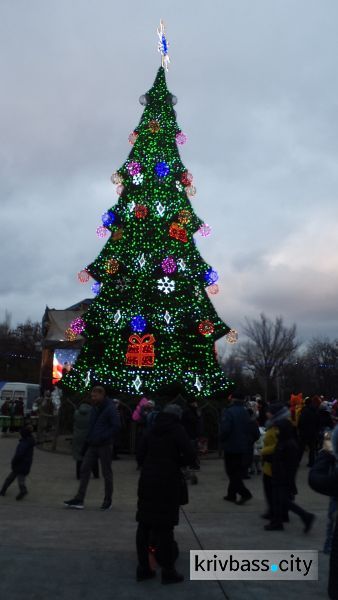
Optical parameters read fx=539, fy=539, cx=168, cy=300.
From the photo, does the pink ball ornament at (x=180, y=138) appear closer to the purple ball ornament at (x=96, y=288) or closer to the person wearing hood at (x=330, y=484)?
the purple ball ornament at (x=96, y=288)

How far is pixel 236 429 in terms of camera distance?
8367 mm

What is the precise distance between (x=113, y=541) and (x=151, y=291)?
11223 mm

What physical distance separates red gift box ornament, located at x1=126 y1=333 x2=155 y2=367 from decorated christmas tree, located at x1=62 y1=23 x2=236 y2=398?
29 millimetres

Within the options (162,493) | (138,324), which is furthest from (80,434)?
(162,493)

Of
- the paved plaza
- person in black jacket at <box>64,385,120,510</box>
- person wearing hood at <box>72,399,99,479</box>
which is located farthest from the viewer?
person wearing hood at <box>72,399,99,479</box>

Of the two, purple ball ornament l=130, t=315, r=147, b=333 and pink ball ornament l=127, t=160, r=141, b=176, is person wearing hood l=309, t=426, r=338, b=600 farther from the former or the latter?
pink ball ornament l=127, t=160, r=141, b=176

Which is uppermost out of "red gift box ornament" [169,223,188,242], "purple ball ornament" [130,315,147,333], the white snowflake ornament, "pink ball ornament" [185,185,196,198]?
"pink ball ornament" [185,185,196,198]

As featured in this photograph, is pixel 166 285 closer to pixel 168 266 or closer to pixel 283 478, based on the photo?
pixel 168 266

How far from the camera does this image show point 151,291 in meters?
16.7

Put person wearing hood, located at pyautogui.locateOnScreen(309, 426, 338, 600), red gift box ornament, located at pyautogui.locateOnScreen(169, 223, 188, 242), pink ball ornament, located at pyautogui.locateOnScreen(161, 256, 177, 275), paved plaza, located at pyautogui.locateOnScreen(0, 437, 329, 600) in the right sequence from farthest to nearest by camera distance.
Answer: red gift box ornament, located at pyautogui.locateOnScreen(169, 223, 188, 242) → pink ball ornament, located at pyautogui.locateOnScreen(161, 256, 177, 275) → paved plaza, located at pyautogui.locateOnScreen(0, 437, 329, 600) → person wearing hood, located at pyautogui.locateOnScreen(309, 426, 338, 600)

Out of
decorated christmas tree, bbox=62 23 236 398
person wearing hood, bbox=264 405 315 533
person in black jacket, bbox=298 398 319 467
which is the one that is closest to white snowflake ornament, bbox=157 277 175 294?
decorated christmas tree, bbox=62 23 236 398

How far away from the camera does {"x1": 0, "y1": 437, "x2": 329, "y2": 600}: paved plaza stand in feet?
14.0

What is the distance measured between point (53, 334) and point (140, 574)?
32.7 metres

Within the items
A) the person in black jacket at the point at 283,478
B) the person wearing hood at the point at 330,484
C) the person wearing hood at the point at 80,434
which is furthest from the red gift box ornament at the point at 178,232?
the person wearing hood at the point at 330,484
